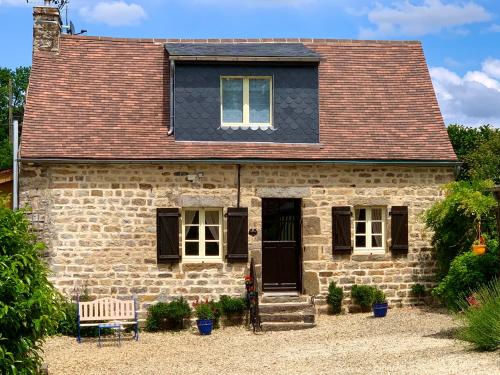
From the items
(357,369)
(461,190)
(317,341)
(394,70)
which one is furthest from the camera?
(394,70)

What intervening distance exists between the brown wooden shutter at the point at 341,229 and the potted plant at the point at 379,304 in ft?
3.75

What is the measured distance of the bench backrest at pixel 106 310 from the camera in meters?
15.6

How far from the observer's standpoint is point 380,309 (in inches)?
642

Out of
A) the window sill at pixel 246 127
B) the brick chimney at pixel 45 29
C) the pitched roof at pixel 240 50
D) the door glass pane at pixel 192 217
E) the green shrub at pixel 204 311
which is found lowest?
the green shrub at pixel 204 311

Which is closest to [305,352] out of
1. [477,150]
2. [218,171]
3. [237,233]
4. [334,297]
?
[334,297]

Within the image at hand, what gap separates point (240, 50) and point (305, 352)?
7.33 m

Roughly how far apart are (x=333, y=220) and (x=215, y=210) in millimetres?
2541

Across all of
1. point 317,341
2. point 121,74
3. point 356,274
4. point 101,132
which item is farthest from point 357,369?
point 121,74

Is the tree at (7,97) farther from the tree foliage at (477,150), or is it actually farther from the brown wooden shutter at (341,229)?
the brown wooden shutter at (341,229)

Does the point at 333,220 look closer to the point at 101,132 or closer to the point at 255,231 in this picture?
the point at 255,231

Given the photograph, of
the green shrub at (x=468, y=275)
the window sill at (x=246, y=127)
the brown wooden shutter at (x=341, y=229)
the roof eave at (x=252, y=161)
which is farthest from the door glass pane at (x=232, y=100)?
the green shrub at (x=468, y=275)

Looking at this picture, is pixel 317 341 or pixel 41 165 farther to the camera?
pixel 41 165

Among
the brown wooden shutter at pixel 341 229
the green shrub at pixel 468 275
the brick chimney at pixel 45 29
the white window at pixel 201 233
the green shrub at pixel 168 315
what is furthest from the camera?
the brick chimney at pixel 45 29

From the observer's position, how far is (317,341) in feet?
46.6
